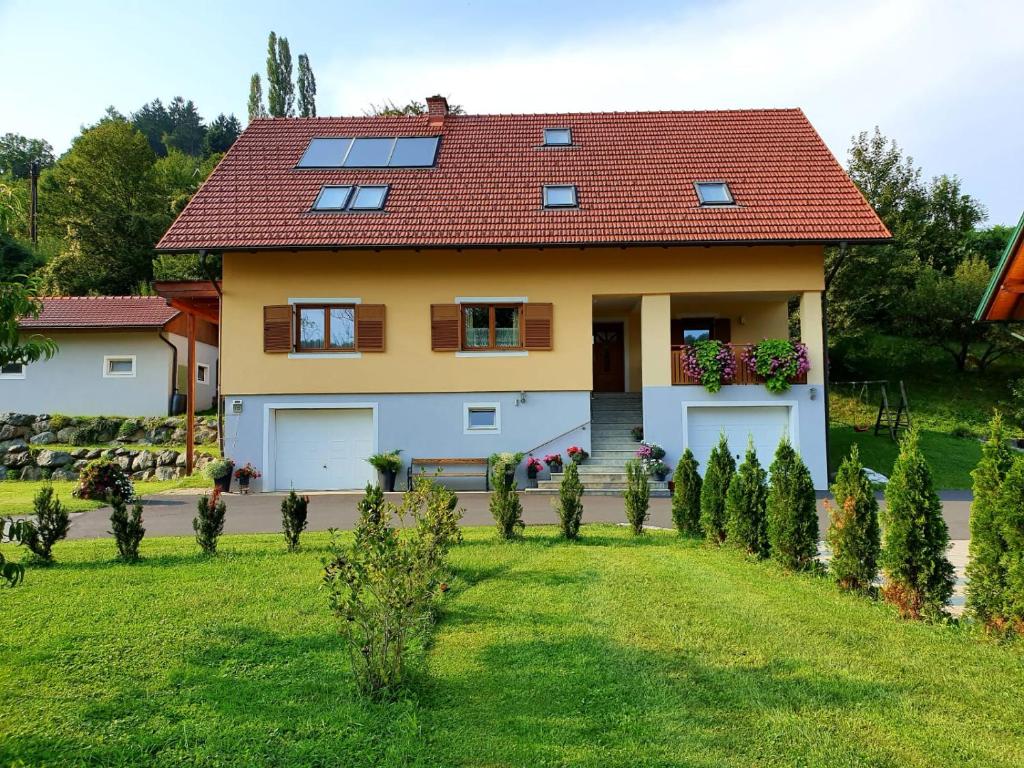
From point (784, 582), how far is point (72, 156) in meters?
39.1

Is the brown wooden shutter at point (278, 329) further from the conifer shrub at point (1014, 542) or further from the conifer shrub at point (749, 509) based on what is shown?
the conifer shrub at point (1014, 542)

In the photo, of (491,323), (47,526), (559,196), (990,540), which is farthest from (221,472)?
(990,540)

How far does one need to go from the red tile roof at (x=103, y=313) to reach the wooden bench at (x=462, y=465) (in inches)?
444

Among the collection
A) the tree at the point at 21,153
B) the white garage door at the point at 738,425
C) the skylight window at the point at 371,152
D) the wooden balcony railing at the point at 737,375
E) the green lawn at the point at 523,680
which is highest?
the tree at the point at 21,153

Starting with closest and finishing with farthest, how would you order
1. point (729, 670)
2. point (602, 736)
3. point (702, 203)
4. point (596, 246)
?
point (602, 736) < point (729, 670) < point (596, 246) < point (702, 203)

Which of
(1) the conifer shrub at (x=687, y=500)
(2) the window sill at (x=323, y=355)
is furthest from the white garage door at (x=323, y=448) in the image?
(1) the conifer shrub at (x=687, y=500)

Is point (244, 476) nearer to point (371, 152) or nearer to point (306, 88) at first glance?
point (371, 152)

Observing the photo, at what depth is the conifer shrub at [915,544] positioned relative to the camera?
17.8 ft

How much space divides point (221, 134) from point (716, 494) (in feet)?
196

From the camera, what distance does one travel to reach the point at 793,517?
695cm

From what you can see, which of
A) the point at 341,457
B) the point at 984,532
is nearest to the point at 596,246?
the point at 341,457

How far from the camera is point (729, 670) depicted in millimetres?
4234

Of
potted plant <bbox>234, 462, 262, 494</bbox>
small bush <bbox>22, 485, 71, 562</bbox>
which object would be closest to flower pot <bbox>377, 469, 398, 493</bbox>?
potted plant <bbox>234, 462, 262, 494</bbox>

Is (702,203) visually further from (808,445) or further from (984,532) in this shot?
(984,532)
